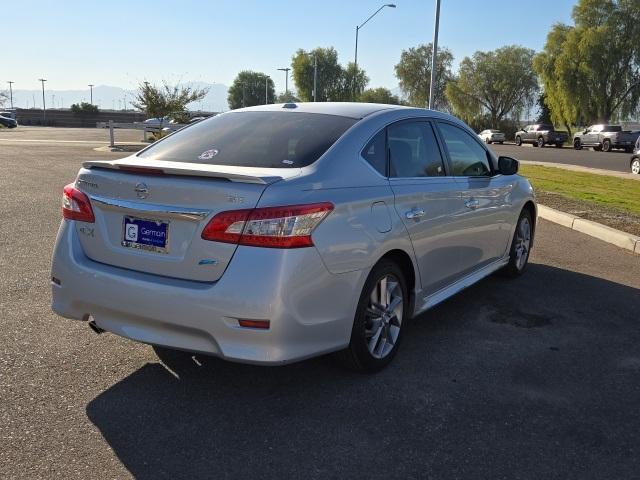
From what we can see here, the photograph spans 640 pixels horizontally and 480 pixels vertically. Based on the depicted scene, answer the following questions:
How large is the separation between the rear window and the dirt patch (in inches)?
233

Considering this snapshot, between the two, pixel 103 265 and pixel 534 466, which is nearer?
pixel 534 466

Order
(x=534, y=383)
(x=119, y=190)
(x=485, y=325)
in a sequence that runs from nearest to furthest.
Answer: (x=119, y=190) < (x=534, y=383) < (x=485, y=325)

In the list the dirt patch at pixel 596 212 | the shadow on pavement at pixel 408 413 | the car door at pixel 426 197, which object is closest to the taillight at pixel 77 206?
the shadow on pavement at pixel 408 413

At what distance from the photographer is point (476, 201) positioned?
5043mm

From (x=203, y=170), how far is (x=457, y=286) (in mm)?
2391

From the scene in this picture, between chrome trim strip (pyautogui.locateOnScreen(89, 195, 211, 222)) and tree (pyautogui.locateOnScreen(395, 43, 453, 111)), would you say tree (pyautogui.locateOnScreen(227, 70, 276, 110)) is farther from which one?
chrome trim strip (pyautogui.locateOnScreen(89, 195, 211, 222))

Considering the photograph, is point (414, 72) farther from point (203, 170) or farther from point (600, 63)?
point (203, 170)

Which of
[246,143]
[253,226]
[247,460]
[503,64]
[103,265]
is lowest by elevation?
[247,460]

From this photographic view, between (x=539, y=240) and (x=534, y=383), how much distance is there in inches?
196

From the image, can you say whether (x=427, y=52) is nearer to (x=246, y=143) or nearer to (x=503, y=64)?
(x=503, y=64)

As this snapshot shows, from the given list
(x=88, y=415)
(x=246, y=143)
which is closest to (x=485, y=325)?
(x=246, y=143)

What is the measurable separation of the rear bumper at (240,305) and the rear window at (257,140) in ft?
2.38

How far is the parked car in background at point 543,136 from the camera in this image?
48000 millimetres

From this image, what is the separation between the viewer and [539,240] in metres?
8.44
